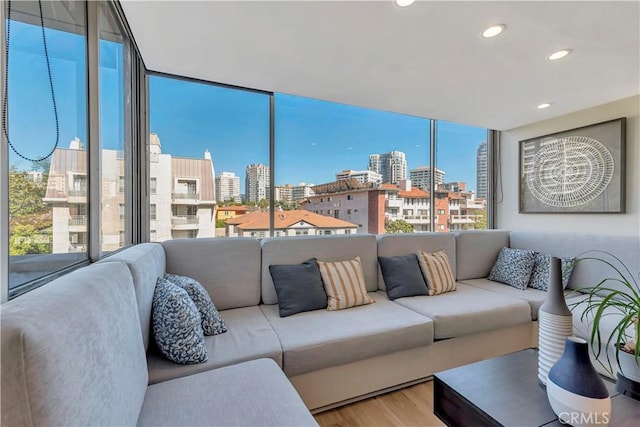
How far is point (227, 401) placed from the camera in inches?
42.2

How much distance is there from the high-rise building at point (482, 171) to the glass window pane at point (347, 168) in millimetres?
890

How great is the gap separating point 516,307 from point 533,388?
1.19m

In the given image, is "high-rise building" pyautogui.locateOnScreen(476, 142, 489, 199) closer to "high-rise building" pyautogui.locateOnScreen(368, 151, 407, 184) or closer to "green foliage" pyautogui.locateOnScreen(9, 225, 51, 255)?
"high-rise building" pyautogui.locateOnScreen(368, 151, 407, 184)

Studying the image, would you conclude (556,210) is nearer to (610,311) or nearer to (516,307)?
(610,311)

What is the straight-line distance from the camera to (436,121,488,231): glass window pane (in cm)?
367

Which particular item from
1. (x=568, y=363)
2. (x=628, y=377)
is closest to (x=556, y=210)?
(x=628, y=377)

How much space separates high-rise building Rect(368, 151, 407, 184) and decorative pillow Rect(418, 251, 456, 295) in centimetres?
110

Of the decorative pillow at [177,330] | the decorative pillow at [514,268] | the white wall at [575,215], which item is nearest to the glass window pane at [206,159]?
the decorative pillow at [177,330]

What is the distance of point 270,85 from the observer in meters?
2.53

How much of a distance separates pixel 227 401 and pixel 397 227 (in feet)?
9.09

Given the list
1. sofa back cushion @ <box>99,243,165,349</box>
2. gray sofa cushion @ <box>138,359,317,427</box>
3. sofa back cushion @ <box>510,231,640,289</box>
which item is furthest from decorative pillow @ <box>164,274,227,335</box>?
sofa back cushion @ <box>510,231,640,289</box>

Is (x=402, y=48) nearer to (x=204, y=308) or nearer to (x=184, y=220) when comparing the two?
(x=204, y=308)

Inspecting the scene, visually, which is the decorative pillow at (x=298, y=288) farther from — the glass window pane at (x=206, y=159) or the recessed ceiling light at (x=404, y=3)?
the recessed ceiling light at (x=404, y=3)

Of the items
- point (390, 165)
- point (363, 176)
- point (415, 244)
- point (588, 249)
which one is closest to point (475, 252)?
point (415, 244)
